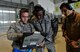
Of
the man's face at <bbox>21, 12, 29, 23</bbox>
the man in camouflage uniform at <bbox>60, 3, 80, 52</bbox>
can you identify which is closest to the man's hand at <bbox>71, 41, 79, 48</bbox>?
the man in camouflage uniform at <bbox>60, 3, 80, 52</bbox>

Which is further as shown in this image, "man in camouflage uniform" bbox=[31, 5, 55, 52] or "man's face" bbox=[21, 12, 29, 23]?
"man in camouflage uniform" bbox=[31, 5, 55, 52]

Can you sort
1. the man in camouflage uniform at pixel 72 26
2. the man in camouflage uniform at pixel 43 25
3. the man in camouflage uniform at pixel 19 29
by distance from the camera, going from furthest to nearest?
the man in camouflage uniform at pixel 43 25 → the man in camouflage uniform at pixel 72 26 → the man in camouflage uniform at pixel 19 29

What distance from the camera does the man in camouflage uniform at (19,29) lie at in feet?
7.91

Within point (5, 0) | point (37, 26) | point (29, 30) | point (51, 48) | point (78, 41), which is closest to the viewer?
point (29, 30)

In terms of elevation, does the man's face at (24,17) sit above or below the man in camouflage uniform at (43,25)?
above

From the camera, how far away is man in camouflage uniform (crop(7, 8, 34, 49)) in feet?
7.91

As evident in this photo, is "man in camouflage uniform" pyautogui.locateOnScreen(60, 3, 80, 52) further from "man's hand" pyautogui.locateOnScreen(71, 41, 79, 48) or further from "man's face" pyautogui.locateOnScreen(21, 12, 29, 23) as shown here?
"man's face" pyautogui.locateOnScreen(21, 12, 29, 23)

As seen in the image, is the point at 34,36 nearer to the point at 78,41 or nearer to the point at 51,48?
the point at 78,41

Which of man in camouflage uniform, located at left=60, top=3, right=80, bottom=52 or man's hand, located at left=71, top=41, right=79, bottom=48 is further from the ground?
man in camouflage uniform, located at left=60, top=3, right=80, bottom=52

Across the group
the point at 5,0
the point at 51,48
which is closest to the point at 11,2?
the point at 5,0

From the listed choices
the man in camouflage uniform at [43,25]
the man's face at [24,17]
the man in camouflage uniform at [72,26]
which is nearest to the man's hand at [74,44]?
the man in camouflage uniform at [72,26]

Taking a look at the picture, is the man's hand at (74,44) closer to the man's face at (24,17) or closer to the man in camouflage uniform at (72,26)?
the man in camouflage uniform at (72,26)

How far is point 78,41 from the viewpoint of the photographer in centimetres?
292

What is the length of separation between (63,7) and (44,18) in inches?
28.9
